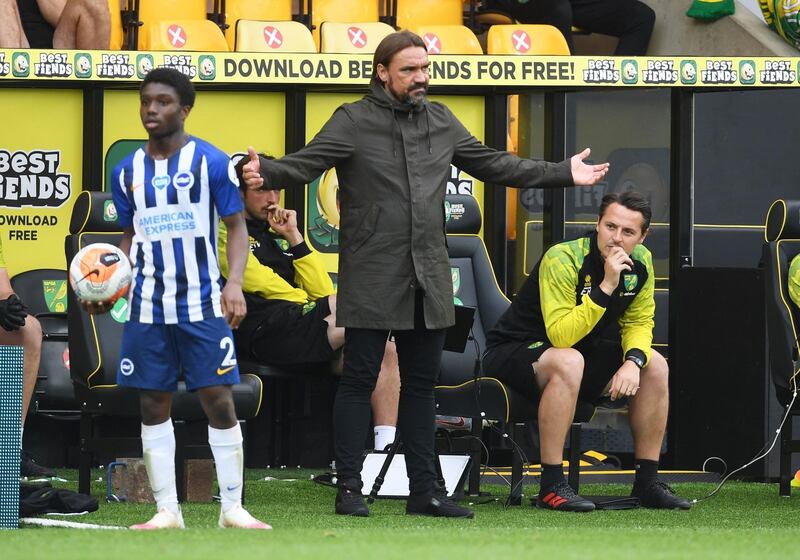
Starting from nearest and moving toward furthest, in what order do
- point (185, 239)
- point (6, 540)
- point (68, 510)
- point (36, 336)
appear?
point (6, 540) < point (185, 239) < point (68, 510) < point (36, 336)

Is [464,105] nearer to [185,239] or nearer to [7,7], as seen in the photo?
[7,7]

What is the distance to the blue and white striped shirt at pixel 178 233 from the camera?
529 cm

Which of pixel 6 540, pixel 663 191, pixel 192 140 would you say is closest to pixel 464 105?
pixel 663 191

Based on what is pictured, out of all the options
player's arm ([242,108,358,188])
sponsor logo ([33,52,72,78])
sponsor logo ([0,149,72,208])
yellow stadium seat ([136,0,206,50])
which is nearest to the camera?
player's arm ([242,108,358,188])

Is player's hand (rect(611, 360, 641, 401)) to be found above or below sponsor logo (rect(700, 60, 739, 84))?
below

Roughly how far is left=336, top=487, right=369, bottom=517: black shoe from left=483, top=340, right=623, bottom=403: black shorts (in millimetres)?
1071

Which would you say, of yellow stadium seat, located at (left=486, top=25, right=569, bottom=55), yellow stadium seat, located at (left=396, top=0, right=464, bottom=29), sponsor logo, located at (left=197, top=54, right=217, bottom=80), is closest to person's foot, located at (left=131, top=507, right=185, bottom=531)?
sponsor logo, located at (left=197, top=54, right=217, bottom=80)

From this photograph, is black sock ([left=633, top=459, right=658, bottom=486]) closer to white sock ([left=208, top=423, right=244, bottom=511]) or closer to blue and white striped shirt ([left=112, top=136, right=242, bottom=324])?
white sock ([left=208, top=423, right=244, bottom=511])

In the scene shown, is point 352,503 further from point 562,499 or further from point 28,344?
point 28,344

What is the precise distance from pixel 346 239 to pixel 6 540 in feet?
5.96

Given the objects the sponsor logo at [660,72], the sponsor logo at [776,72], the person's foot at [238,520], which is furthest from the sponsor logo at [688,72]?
the person's foot at [238,520]

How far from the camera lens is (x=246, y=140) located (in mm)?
8781

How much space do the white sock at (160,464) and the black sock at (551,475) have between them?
1.90 metres

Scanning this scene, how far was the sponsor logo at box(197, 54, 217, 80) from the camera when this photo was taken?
27.2 ft
